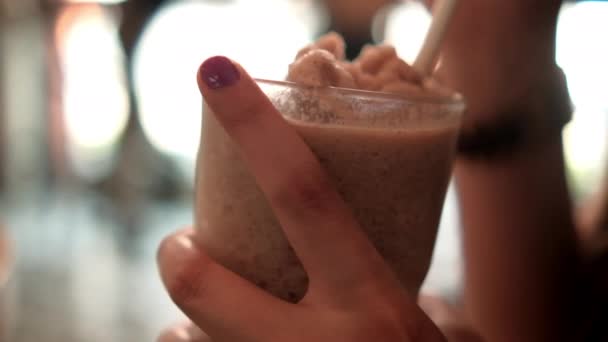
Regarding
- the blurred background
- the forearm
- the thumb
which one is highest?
the thumb

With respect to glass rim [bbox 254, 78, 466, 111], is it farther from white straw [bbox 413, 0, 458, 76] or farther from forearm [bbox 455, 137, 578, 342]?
forearm [bbox 455, 137, 578, 342]

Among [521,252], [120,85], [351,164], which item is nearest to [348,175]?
[351,164]

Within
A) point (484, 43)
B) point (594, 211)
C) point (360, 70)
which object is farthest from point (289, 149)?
point (594, 211)

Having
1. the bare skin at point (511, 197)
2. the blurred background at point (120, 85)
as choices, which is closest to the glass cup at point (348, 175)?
the bare skin at point (511, 197)

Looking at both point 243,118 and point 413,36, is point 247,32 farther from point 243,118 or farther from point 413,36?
point 243,118

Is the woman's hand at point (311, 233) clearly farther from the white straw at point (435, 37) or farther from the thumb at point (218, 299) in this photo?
the white straw at point (435, 37)

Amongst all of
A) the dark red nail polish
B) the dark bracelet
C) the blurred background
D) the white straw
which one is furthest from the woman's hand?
the blurred background

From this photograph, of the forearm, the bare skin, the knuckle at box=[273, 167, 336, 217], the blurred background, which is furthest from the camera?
the blurred background

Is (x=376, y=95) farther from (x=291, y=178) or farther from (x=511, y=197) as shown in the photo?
(x=511, y=197)
